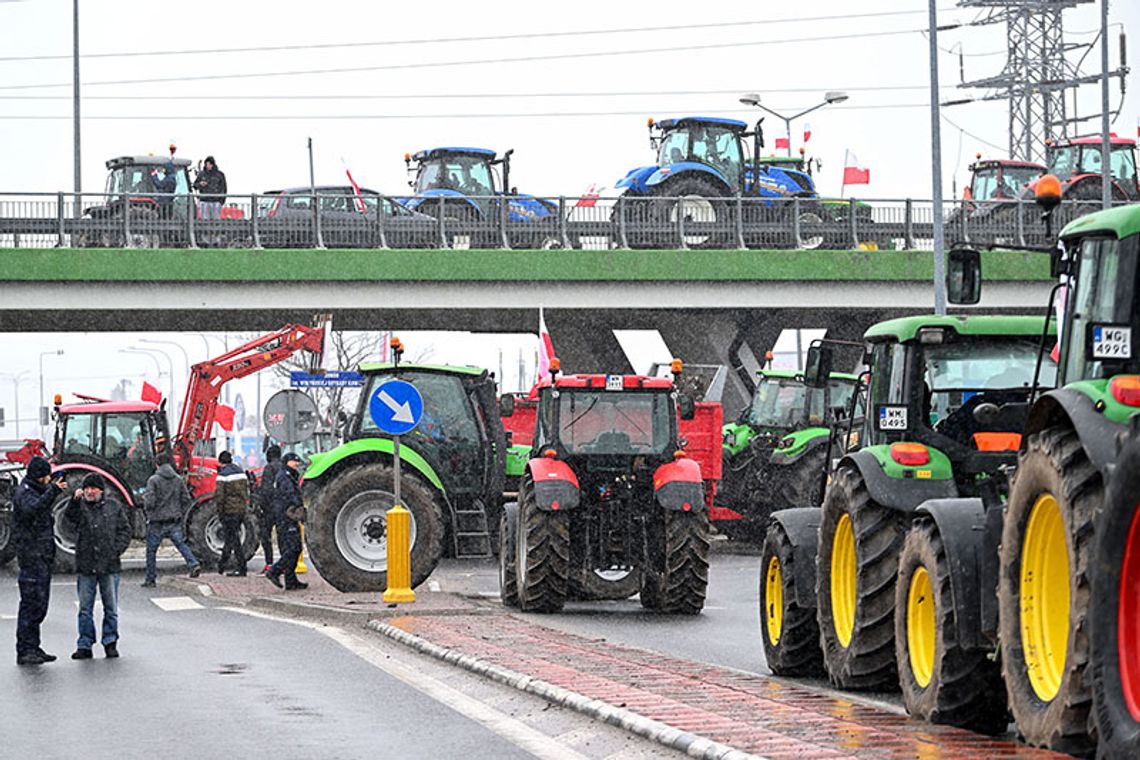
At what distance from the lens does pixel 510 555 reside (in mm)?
20797

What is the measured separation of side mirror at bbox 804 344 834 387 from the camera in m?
13.9

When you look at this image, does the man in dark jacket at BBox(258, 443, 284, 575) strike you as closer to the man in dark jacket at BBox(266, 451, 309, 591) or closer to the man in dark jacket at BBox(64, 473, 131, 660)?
the man in dark jacket at BBox(266, 451, 309, 591)

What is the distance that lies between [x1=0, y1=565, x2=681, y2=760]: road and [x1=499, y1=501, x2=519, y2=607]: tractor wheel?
2410 millimetres

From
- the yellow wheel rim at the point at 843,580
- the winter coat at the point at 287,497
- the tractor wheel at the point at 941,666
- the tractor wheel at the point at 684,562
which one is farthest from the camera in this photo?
the winter coat at the point at 287,497

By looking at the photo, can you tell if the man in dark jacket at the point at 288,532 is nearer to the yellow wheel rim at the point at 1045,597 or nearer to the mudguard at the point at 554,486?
the mudguard at the point at 554,486

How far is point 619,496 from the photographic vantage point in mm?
20375

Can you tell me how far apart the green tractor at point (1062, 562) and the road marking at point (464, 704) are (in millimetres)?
1920

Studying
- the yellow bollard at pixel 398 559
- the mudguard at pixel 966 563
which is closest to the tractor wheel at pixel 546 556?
the yellow bollard at pixel 398 559

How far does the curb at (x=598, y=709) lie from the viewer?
30.0ft

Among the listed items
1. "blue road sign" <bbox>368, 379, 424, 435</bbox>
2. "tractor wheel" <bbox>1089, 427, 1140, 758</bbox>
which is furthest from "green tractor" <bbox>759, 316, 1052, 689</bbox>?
"blue road sign" <bbox>368, 379, 424, 435</bbox>

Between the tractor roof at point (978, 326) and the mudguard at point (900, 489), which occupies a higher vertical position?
the tractor roof at point (978, 326)

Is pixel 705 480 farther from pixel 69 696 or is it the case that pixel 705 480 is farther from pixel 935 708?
pixel 935 708

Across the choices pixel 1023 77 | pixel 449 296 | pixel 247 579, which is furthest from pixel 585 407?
pixel 1023 77

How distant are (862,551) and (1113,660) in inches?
172
